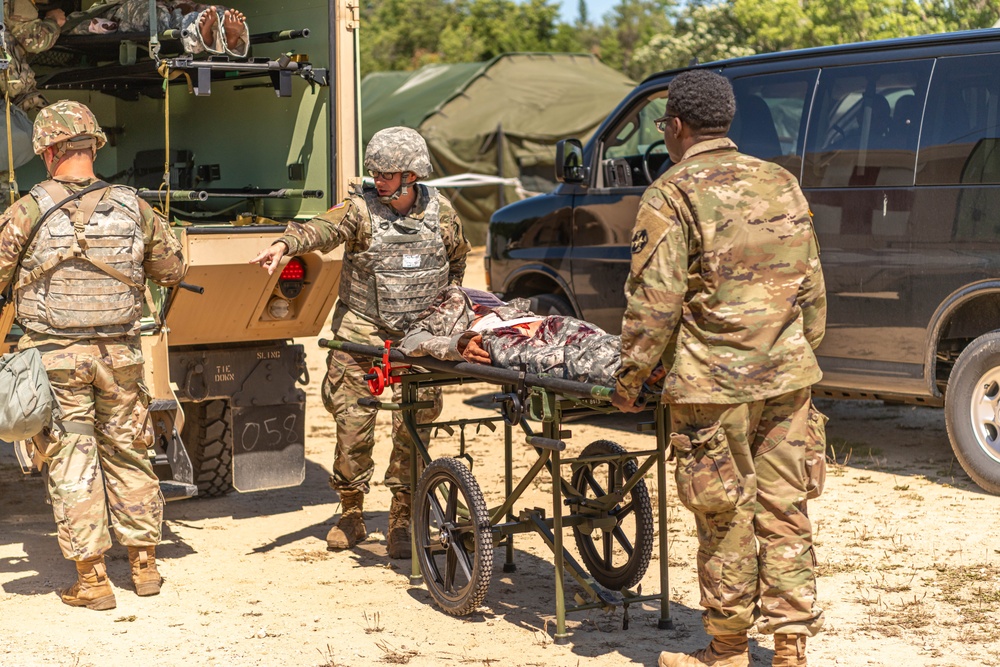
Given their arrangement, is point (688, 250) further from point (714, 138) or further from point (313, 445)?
point (313, 445)

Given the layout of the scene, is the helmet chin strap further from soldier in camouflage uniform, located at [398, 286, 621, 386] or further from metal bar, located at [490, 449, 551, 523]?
metal bar, located at [490, 449, 551, 523]

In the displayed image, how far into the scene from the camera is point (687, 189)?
14.4 ft

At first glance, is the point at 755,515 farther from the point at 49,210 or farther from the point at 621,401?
the point at 49,210

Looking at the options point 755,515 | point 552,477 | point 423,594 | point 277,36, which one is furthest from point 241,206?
point 755,515

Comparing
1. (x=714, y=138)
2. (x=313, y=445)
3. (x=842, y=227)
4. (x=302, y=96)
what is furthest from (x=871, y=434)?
(x=714, y=138)

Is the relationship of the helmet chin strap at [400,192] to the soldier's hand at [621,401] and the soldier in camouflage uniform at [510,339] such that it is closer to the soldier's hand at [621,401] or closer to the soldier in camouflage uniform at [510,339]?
the soldier in camouflage uniform at [510,339]

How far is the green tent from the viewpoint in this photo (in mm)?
20203

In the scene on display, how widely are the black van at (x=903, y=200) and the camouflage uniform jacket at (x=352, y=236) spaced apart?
7.41 feet

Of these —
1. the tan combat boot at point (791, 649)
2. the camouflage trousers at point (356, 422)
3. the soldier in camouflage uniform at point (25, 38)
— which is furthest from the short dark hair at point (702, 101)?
the soldier in camouflage uniform at point (25, 38)

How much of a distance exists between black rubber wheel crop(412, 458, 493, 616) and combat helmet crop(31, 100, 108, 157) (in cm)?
193

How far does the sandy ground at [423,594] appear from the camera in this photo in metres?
5.10


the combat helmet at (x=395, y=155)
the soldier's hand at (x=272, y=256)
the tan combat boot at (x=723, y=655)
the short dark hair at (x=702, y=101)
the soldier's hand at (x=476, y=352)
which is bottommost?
the tan combat boot at (x=723, y=655)

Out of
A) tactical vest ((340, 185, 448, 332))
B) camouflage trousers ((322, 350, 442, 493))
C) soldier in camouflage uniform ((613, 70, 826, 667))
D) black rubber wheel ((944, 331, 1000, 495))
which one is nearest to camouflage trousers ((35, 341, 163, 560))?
camouflage trousers ((322, 350, 442, 493))

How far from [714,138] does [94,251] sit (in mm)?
2563
